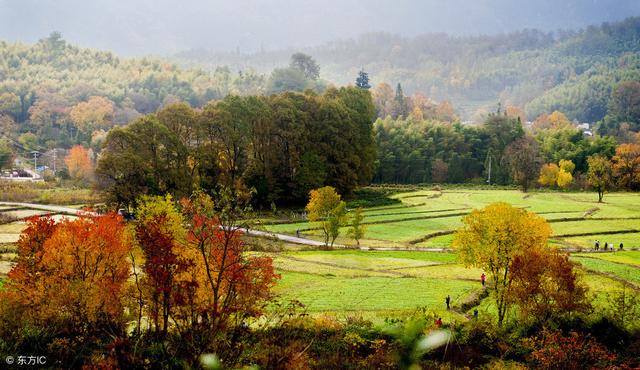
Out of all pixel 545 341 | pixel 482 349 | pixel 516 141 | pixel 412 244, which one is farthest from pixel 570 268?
pixel 516 141

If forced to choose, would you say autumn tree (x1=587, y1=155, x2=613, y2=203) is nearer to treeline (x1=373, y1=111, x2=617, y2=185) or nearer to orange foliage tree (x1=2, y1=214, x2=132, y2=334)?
treeline (x1=373, y1=111, x2=617, y2=185)

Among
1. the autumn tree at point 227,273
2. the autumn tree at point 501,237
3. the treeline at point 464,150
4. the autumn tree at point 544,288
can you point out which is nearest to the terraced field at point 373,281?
the autumn tree at point 501,237

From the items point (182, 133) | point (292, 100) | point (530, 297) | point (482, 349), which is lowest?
point (482, 349)

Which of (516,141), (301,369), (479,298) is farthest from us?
(516,141)

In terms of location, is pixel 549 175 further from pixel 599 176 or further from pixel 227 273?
pixel 227 273

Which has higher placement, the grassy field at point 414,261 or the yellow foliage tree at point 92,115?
the yellow foliage tree at point 92,115

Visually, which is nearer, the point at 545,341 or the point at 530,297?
the point at 545,341

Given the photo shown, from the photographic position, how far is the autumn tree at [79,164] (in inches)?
3748

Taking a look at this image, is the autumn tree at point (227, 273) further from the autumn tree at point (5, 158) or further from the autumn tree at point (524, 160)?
the autumn tree at point (524, 160)

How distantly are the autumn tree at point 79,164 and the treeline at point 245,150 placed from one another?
34.0m

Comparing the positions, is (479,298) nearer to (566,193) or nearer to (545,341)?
(545,341)

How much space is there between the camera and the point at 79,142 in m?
122

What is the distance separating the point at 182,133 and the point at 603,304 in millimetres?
50617

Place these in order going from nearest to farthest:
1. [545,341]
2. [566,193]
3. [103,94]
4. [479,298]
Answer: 1. [545,341]
2. [479,298]
3. [566,193]
4. [103,94]
